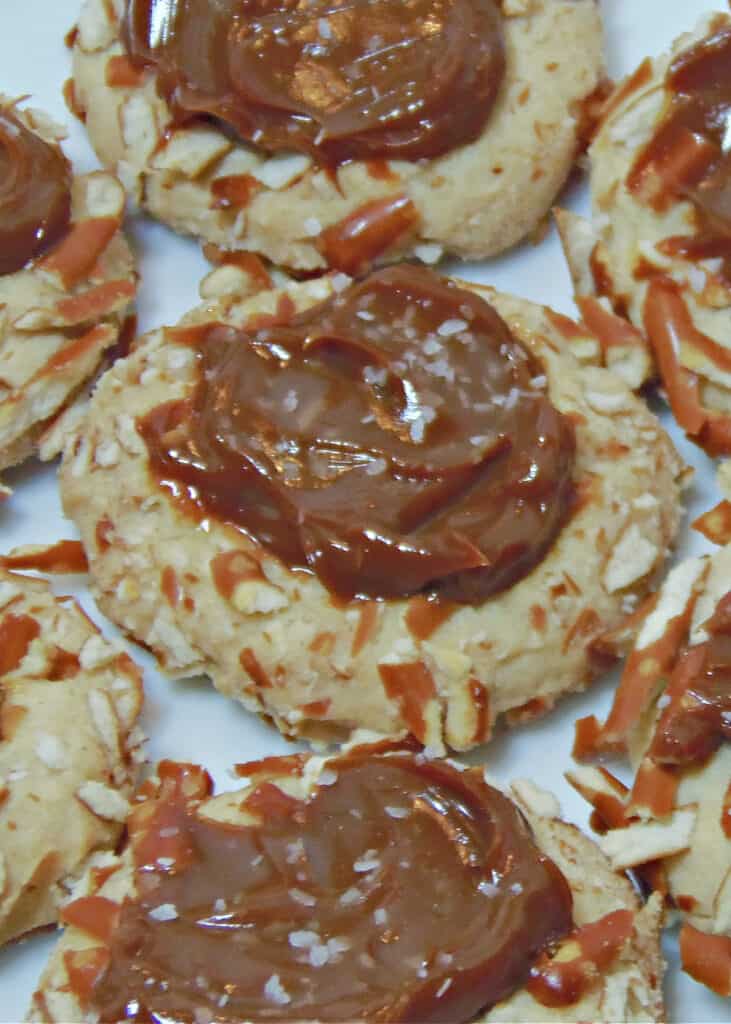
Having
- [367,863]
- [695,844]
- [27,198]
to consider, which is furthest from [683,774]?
[27,198]

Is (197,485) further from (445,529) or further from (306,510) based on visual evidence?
(445,529)

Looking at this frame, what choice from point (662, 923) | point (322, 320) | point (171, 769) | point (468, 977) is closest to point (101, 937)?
point (171, 769)

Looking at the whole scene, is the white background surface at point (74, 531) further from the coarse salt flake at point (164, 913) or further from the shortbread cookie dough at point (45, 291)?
the coarse salt flake at point (164, 913)

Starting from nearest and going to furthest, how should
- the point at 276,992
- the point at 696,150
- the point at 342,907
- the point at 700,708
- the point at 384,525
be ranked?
the point at 276,992, the point at 342,907, the point at 700,708, the point at 384,525, the point at 696,150

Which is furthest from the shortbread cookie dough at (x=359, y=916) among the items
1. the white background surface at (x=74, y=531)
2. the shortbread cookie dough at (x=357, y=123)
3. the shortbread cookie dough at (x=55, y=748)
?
the shortbread cookie dough at (x=357, y=123)

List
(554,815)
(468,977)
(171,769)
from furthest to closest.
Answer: (171,769) → (554,815) → (468,977)

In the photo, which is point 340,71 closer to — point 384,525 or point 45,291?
point 45,291

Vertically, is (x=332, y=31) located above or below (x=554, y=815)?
above
